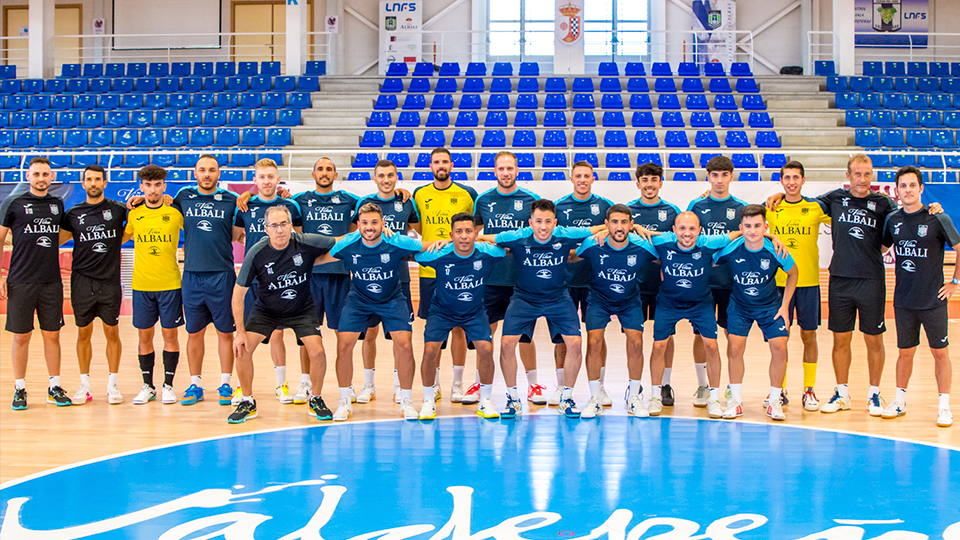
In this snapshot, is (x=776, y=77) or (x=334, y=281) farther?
(x=776, y=77)

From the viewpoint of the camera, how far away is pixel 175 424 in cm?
565

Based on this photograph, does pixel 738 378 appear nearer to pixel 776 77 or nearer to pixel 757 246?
pixel 757 246

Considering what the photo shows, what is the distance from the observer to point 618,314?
5945mm

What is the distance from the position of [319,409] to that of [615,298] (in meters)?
2.42

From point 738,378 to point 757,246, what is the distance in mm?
1030

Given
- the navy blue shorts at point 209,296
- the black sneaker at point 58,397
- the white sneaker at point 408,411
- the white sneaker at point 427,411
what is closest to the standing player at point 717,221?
the white sneaker at point 427,411

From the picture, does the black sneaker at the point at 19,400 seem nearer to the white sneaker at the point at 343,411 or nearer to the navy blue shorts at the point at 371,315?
the white sneaker at the point at 343,411

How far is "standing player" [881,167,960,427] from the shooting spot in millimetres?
5602

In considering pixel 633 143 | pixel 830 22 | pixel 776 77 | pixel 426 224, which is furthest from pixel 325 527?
pixel 830 22

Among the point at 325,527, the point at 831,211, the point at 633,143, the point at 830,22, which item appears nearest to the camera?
the point at 325,527

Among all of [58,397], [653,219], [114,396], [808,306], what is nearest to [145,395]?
[114,396]

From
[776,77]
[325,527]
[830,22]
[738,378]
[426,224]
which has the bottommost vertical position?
[325,527]

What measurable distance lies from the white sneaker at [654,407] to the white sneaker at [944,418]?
78.8 inches

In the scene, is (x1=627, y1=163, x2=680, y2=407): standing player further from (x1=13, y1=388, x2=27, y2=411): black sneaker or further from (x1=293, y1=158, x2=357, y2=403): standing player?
(x1=13, y1=388, x2=27, y2=411): black sneaker
